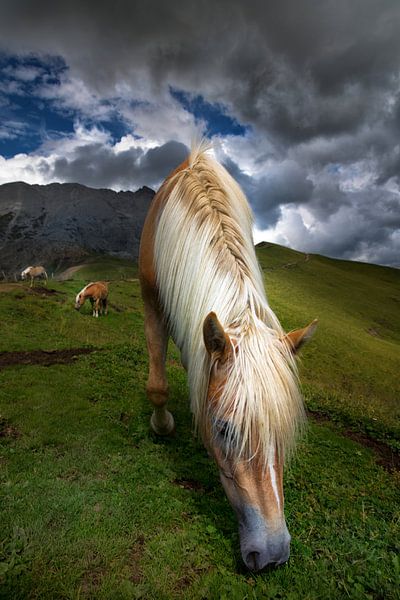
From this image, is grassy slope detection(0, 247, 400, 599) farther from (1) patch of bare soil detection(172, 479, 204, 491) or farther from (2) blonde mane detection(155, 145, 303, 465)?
(2) blonde mane detection(155, 145, 303, 465)

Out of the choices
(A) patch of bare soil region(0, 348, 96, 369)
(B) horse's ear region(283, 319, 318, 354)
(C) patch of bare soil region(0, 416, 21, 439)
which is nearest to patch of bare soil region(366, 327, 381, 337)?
(A) patch of bare soil region(0, 348, 96, 369)

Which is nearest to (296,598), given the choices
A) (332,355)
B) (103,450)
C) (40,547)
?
(40,547)

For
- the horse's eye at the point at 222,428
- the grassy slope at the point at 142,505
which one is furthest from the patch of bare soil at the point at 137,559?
the horse's eye at the point at 222,428

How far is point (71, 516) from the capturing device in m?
3.68

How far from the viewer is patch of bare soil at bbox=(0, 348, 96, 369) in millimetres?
9578

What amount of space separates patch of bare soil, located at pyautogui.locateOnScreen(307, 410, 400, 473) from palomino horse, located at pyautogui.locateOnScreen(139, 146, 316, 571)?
182 inches

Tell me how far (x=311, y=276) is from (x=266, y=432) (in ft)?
209

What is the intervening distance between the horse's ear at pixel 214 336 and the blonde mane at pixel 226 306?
0.44 ft

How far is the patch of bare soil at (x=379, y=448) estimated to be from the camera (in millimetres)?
6474

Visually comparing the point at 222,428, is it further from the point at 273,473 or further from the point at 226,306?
the point at 226,306

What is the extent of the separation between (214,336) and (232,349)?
20 centimetres

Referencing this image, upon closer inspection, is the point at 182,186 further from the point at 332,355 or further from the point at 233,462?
the point at 332,355

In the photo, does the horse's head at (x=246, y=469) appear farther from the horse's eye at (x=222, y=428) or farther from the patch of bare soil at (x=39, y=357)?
the patch of bare soil at (x=39, y=357)

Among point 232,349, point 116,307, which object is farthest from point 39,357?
point 116,307
